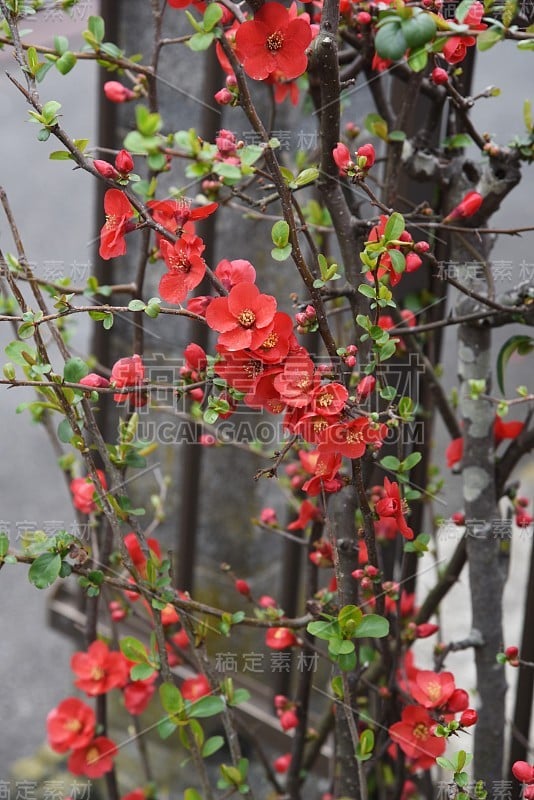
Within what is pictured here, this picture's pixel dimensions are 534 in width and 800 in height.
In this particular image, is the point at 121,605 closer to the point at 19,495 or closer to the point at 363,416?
the point at 363,416

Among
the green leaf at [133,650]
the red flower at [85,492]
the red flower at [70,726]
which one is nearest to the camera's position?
the green leaf at [133,650]

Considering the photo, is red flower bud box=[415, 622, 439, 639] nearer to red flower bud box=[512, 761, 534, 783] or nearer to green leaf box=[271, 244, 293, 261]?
red flower bud box=[512, 761, 534, 783]

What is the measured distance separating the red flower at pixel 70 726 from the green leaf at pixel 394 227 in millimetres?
774

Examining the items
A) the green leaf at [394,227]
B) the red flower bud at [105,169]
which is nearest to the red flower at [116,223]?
the red flower bud at [105,169]

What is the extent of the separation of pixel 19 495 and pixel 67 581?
1.30ft

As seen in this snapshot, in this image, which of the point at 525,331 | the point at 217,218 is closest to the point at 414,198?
the point at 525,331

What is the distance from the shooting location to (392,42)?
59cm

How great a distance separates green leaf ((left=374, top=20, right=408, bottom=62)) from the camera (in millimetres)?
589

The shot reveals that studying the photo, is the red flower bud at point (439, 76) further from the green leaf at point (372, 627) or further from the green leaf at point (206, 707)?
the green leaf at point (206, 707)

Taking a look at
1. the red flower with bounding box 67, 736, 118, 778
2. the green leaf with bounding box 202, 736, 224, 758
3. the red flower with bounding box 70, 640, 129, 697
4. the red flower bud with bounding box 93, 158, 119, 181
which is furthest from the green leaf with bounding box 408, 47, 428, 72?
the red flower with bounding box 67, 736, 118, 778

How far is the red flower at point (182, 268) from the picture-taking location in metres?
0.70

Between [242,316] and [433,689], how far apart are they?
0.46 metres

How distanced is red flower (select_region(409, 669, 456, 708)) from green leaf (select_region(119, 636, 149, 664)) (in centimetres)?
29

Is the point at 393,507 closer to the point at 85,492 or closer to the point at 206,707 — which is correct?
the point at 206,707
